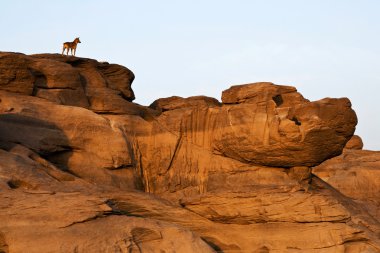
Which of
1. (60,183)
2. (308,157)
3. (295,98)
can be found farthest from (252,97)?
(60,183)

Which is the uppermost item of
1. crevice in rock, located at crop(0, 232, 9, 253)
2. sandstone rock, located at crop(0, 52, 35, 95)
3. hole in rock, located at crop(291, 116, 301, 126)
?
sandstone rock, located at crop(0, 52, 35, 95)

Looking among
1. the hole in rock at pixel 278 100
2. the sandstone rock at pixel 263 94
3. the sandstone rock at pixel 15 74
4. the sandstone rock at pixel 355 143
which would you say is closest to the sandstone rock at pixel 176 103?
the sandstone rock at pixel 263 94

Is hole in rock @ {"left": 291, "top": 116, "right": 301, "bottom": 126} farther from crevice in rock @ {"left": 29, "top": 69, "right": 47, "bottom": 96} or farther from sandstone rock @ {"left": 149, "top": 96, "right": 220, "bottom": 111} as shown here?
crevice in rock @ {"left": 29, "top": 69, "right": 47, "bottom": 96}

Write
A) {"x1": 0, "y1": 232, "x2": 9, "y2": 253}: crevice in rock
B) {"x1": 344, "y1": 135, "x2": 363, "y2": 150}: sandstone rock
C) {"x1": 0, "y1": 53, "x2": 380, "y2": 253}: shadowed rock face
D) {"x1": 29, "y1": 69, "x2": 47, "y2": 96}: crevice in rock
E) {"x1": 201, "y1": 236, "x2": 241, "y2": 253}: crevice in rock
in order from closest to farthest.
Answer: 1. {"x1": 0, "y1": 232, "x2": 9, "y2": 253}: crevice in rock
2. {"x1": 0, "y1": 53, "x2": 380, "y2": 253}: shadowed rock face
3. {"x1": 201, "y1": 236, "x2": 241, "y2": 253}: crevice in rock
4. {"x1": 29, "y1": 69, "x2": 47, "y2": 96}: crevice in rock
5. {"x1": 344, "y1": 135, "x2": 363, "y2": 150}: sandstone rock

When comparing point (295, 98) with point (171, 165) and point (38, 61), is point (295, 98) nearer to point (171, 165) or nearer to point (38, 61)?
point (171, 165)

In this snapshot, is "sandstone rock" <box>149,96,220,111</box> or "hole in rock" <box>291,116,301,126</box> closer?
"hole in rock" <box>291,116,301,126</box>

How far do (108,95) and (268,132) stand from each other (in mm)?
6771

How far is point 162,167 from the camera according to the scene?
25.1 meters

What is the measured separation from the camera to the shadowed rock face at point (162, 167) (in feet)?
48.9

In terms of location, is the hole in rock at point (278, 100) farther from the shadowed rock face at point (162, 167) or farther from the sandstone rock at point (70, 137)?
the sandstone rock at point (70, 137)

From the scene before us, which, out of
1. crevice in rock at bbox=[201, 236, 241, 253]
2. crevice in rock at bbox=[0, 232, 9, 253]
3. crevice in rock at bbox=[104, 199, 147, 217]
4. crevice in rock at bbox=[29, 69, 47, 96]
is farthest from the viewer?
crevice in rock at bbox=[29, 69, 47, 96]

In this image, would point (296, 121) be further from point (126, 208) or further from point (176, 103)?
point (126, 208)

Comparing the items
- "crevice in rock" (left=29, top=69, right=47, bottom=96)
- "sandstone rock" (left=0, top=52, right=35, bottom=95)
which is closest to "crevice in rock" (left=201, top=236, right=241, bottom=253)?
"sandstone rock" (left=0, top=52, right=35, bottom=95)

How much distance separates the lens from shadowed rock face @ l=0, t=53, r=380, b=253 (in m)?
14.9
